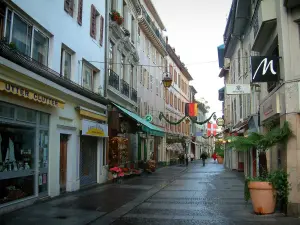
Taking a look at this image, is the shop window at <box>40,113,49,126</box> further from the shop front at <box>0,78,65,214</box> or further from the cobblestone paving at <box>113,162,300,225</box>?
the cobblestone paving at <box>113,162,300,225</box>

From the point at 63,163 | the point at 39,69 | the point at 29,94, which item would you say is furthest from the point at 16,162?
the point at 63,163

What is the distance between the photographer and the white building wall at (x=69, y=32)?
11820 mm

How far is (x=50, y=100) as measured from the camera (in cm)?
1168

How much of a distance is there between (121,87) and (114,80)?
5.38 ft

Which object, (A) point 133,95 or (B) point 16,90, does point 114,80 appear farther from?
(B) point 16,90

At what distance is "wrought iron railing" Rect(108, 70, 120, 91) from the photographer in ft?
64.8

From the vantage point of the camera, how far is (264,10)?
433 inches

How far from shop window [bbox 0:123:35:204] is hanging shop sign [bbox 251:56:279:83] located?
7.03 metres

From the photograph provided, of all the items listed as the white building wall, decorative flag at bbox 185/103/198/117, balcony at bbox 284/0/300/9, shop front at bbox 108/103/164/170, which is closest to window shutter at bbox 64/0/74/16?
the white building wall

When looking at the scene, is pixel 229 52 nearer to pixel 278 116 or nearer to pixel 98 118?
pixel 98 118

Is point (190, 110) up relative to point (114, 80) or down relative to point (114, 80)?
down

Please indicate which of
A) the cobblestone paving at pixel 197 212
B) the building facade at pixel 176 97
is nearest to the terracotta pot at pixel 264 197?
the cobblestone paving at pixel 197 212

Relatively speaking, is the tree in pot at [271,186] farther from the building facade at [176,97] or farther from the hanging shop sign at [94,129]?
the building facade at [176,97]

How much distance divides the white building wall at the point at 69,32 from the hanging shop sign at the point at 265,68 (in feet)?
22.5
